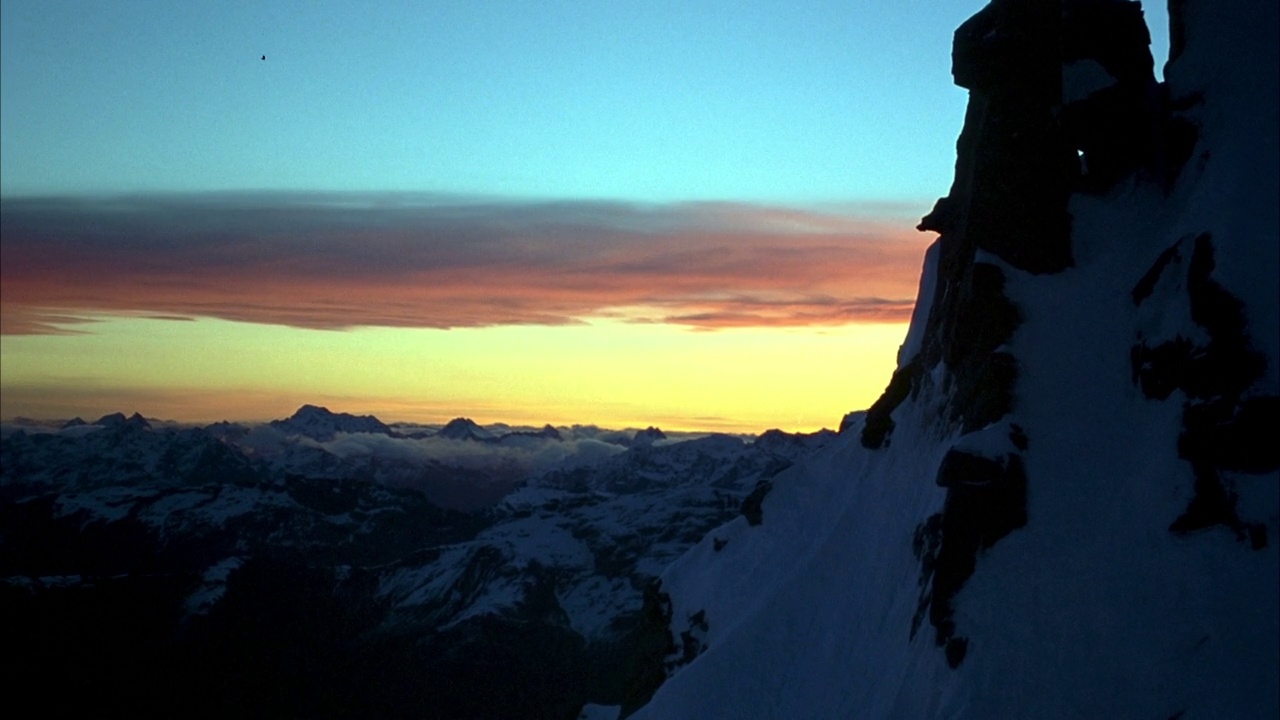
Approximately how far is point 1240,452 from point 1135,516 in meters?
4.71

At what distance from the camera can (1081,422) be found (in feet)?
143

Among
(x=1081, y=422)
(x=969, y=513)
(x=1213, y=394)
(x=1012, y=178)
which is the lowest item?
(x=969, y=513)

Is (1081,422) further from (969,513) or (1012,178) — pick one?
(1012,178)

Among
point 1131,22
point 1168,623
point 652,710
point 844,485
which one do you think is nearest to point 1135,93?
point 1131,22

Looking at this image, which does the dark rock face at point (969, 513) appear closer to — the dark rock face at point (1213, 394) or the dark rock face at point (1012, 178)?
the dark rock face at point (1012, 178)

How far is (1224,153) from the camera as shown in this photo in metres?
41.8

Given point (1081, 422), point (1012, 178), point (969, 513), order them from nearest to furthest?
point (1081, 422)
point (969, 513)
point (1012, 178)

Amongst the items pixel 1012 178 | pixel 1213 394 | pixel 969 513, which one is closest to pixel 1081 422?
pixel 969 513

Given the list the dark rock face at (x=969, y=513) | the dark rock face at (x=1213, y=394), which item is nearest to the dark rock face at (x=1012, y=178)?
the dark rock face at (x=969, y=513)

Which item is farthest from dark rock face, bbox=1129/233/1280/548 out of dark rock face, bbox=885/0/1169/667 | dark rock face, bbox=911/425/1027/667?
dark rock face, bbox=911/425/1027/667

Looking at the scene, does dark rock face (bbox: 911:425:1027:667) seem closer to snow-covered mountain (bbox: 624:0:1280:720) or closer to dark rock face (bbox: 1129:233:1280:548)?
snow-covered mountain (bbox: 624:0:1280:720)

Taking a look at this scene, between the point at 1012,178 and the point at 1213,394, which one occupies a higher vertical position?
the point at 1012,178

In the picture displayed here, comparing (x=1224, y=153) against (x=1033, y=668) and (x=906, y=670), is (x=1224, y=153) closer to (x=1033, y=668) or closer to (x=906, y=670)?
(x=1033, y=668)

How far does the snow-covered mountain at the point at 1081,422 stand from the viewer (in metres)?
34.9
